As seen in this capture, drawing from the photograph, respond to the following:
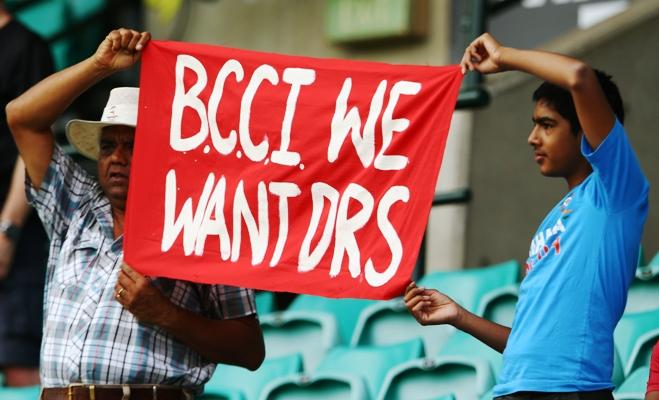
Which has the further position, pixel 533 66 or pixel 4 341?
pixel 4 341

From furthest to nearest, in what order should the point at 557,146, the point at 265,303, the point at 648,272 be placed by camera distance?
the point at 265,303
the point at 648,272
the point at 557,146

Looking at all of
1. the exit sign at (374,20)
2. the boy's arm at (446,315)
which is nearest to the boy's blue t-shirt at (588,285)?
the boy's arm at (446,315)

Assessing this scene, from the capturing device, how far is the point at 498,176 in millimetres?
7805

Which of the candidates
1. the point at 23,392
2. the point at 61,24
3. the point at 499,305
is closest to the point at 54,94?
the point at 23,392

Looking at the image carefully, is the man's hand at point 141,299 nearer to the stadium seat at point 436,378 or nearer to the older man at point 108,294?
the older man at point 108,294

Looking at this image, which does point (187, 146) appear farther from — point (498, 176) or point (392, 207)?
point (498, 176)

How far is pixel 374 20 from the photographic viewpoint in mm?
8492

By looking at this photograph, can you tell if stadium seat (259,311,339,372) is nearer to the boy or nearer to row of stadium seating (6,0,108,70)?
the boy

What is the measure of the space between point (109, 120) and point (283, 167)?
1.87 ft

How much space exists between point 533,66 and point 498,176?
4105mm

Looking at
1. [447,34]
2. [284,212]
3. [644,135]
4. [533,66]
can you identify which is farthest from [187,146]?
[447,34]

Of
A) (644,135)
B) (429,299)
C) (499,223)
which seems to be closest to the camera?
(429,299)

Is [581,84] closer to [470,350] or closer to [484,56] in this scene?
[484,56]

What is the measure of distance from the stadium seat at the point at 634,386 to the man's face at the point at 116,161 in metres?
1.72
